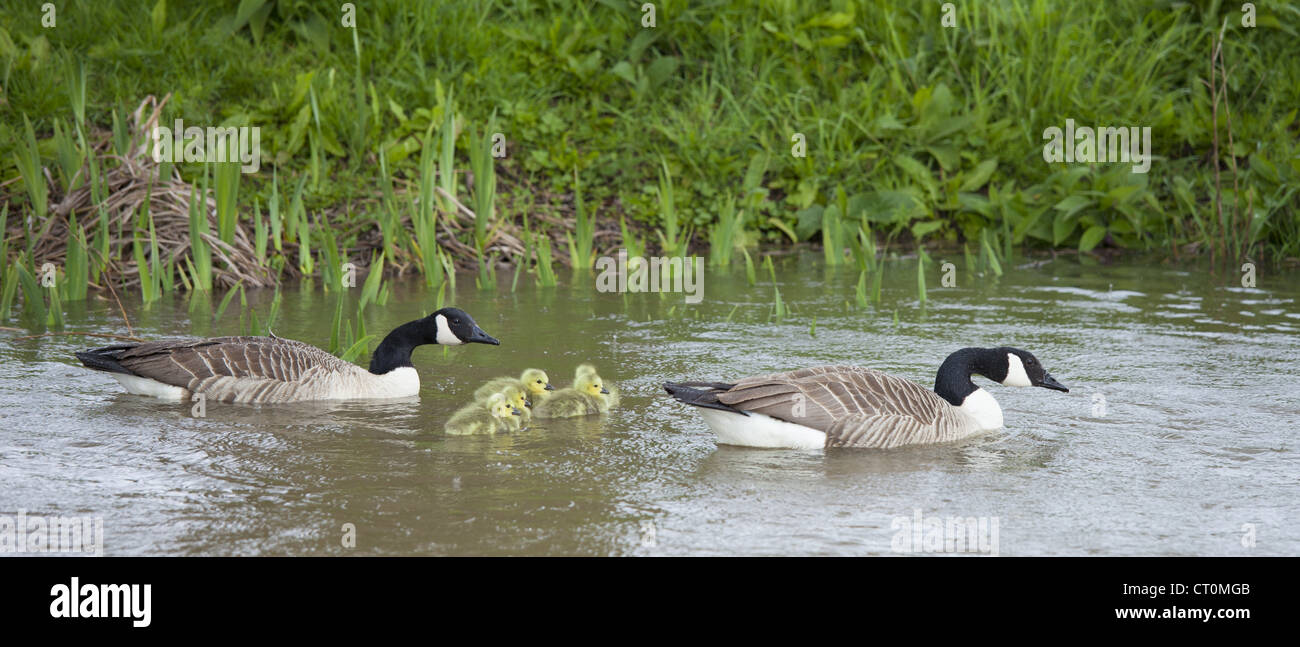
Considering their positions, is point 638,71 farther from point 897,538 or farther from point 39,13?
point 897,538

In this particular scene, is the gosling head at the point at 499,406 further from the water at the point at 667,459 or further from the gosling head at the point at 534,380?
the gosling head at the point at 534,380

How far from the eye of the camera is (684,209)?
1435 centimetres

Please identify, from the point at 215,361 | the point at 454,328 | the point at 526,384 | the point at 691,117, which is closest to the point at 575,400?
the point at 526,384

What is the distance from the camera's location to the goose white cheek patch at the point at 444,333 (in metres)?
8.23

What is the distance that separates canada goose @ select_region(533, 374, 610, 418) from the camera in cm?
737

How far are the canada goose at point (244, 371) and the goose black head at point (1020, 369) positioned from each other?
11.3 ft

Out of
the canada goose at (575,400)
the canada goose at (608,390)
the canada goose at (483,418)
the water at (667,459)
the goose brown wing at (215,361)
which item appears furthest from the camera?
the goose brown wing at (215,361)

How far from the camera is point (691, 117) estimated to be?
15.4 m

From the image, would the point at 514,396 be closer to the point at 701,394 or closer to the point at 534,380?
the point at 534,380

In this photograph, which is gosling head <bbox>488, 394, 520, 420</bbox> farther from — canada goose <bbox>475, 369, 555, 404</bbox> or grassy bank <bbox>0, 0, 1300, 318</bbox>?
grassy bank <bbox>0, 0, 1300, 318</bbox>

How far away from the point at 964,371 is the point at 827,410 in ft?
3.46

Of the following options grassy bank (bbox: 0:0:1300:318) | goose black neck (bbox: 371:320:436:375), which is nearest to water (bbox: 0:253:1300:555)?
goose black neck (bbox: 371:320:436:375)

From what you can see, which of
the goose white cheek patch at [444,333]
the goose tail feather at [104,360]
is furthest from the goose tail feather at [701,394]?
the goose tail feather at [104,360]

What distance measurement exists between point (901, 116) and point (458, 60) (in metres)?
5.13
